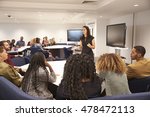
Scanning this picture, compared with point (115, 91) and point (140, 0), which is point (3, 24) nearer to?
point (140, 0)

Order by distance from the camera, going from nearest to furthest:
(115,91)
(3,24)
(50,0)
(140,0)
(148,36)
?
(115,91)
(140,0)
(50,0)
(148,36)
(3,24)

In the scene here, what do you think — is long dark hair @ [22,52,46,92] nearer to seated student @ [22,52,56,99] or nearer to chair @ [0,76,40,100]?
seated student @ [22,52,56,99]

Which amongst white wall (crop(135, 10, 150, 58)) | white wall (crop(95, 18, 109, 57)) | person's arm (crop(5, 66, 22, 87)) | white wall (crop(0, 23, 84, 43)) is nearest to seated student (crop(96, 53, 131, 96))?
person's arm (crop(5, 66, 22, 87))

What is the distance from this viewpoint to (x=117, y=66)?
7.32 feet

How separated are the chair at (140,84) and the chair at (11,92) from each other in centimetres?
148

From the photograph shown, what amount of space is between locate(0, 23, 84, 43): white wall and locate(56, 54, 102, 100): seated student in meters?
12.9

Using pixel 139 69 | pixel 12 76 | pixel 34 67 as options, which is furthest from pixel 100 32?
pixel 34 67

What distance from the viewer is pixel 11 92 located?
6.21 ft

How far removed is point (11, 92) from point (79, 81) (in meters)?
0.63

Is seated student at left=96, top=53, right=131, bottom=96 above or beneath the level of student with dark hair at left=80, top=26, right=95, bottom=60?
beneath

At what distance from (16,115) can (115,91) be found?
1041mm

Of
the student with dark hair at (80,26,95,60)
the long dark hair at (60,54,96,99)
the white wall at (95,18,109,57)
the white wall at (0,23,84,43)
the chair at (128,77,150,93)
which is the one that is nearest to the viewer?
the long dark hair at (60,54,96,99)

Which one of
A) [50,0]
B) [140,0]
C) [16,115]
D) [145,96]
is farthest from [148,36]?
[16,115]

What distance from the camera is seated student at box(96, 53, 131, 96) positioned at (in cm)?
219
